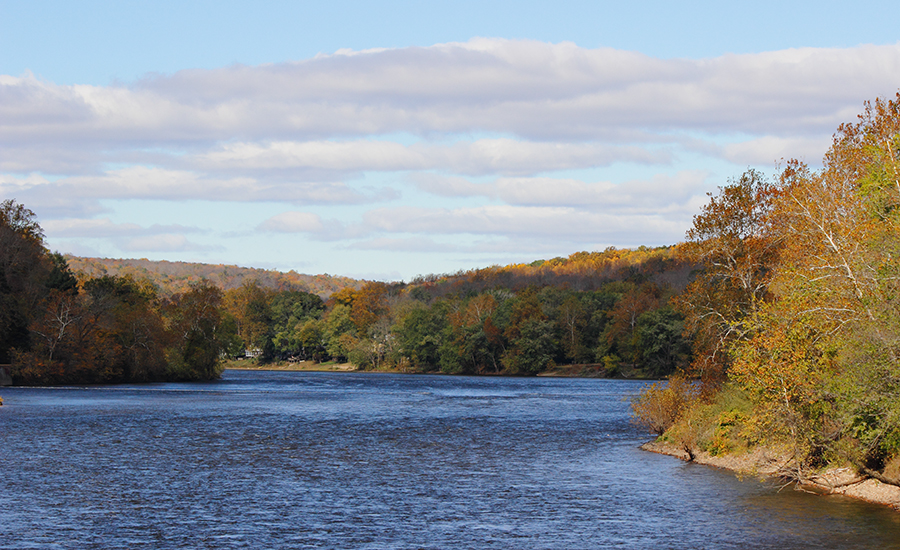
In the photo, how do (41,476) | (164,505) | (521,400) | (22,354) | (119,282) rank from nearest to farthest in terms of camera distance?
(164,505)
(41,476)
(521,400)
(22,354)
(119,282)

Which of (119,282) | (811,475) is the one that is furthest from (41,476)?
Answer: (119,282)

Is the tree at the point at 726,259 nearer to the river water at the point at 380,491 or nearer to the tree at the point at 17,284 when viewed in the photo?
the river water at the point at 380,491

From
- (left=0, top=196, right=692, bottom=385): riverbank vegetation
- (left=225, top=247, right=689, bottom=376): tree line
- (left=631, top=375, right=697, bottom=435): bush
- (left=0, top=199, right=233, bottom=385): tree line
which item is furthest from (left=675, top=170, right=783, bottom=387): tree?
(left=225, top=247, right=689, bottom=376): tree line

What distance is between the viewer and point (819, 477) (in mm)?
29188

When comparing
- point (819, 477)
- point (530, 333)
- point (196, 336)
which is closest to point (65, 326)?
point (196, 336)

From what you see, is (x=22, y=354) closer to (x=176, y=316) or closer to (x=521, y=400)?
(x=176, y=316)

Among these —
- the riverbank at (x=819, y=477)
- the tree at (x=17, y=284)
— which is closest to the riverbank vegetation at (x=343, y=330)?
the tree at (x=17, y=284)

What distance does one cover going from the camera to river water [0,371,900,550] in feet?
78.8

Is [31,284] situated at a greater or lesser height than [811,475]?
greater

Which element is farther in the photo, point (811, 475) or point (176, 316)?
point (176, 316)

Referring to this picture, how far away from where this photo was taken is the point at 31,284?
95500 mm

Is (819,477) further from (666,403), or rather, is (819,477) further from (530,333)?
(530,333)

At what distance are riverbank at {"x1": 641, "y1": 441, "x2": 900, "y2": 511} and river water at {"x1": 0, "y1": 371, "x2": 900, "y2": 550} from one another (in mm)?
630

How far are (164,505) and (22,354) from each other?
7200cm
